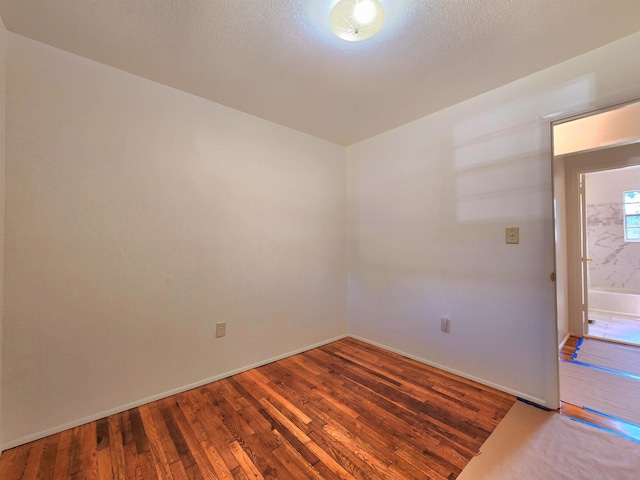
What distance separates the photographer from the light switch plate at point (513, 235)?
184cm

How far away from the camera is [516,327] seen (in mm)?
1853

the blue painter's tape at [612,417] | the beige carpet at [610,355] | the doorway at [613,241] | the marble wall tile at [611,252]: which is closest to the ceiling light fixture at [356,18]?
the blue painter's tape at [612,417]

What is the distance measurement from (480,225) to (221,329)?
2278mm

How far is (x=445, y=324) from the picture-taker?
2.22 meters

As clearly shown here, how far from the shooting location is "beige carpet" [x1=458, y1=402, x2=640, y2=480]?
1.21 metres

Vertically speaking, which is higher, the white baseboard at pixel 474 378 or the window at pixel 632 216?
the window at pixel 632 216

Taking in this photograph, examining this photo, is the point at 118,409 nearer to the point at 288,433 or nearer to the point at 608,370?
the point at 288,433

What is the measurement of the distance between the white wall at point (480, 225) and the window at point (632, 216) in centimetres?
497

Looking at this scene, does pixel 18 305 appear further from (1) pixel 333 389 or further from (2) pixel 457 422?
(2) pixel 457 422

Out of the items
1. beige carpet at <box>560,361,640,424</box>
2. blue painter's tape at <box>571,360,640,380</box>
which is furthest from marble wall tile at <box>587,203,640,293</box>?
beige carpet at <box>560,361,640,424</box>

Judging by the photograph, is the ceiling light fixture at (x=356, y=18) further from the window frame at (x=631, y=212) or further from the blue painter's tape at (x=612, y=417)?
the window frame at (x=631, y=212)

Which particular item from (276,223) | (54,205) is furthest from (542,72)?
(54,205)

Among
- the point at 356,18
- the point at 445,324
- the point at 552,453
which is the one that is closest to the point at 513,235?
the point at 445,324

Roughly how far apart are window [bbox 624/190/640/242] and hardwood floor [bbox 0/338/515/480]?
208 inches
